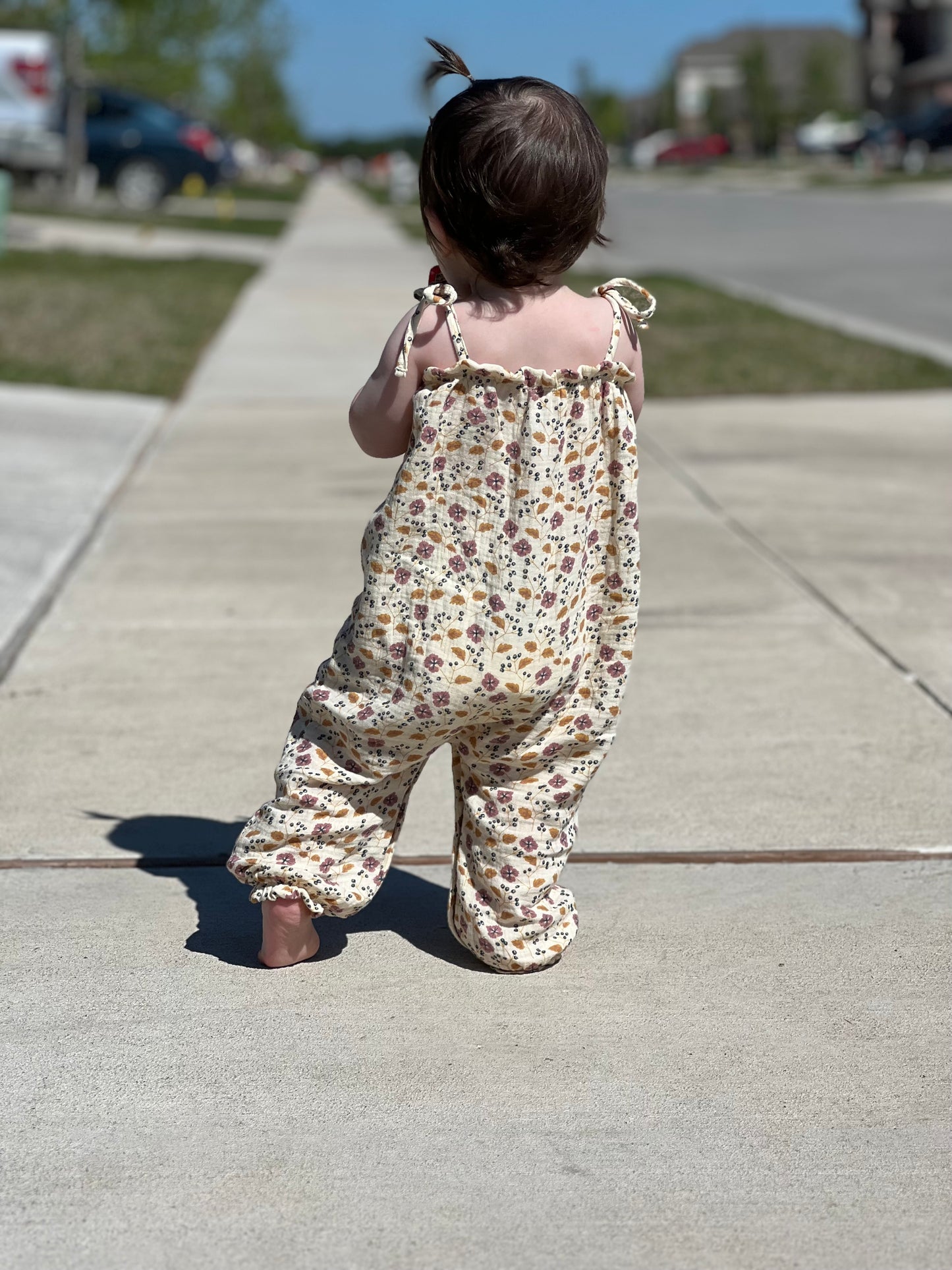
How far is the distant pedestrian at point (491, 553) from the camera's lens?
2521mm

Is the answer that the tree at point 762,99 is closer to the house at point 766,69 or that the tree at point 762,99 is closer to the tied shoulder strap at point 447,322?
the house at point 766,69

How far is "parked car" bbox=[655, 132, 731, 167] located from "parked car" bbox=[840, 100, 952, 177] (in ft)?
86.4

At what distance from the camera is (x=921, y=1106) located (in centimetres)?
245

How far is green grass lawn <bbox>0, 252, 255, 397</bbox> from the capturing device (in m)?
10.1

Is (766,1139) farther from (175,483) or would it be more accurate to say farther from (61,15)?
(61,15)

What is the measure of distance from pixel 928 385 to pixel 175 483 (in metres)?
4.77

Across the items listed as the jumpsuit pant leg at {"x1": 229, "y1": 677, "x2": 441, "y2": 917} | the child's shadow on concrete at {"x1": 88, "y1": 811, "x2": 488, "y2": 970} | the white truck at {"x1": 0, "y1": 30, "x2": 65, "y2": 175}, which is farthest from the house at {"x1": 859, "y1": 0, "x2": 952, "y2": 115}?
the jumpsuit pant leg at {"x1": 229, "y1": 677, "x2": 441, "y2": 917}

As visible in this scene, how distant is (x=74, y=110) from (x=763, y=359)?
1793 centimetres

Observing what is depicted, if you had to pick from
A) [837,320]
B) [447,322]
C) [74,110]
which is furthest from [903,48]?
[447,322]

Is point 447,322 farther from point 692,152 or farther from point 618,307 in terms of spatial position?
point 692,152

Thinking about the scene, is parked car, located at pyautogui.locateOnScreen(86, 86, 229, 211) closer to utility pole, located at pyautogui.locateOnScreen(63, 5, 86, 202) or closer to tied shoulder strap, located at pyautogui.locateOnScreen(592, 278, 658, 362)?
utility pole, located at pyautogui.locateOnScreen(63, 5, 86, 202)

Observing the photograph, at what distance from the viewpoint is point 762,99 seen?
10094cm

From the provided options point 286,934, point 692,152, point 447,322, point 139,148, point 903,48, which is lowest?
point 692,152

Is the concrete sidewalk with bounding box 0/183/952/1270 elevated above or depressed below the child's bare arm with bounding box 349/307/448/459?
below
